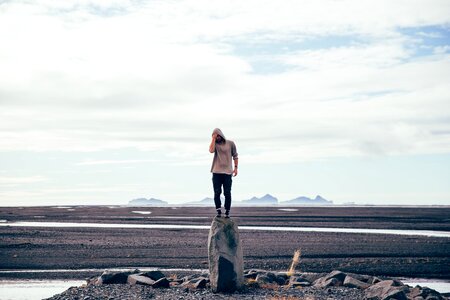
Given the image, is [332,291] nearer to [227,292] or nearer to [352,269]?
[227,292]

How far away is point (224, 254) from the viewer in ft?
62.1

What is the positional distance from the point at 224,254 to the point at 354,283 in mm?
5184

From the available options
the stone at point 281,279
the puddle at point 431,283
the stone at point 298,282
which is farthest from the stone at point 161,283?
the puddle at point 431,283

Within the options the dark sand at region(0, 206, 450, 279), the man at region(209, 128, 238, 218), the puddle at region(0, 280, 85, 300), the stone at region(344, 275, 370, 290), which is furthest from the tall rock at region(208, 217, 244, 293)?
the dark sand at region(0, 206, 450, 279)

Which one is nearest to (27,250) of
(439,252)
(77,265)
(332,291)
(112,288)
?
(77,265)

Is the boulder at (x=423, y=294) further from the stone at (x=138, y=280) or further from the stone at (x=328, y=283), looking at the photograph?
the stone at (x=138, y=280)

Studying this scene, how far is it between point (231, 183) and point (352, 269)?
434 inches

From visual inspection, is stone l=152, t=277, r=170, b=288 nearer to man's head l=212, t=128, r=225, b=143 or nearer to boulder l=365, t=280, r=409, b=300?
man's head l=212, t=128, r=225, b=143

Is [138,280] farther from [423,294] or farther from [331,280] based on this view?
[423,294]

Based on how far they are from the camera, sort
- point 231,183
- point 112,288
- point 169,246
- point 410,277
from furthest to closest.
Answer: point 169,246
point 410,277
point 112,288
point 231,183

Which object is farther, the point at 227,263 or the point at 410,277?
the point at 410,277

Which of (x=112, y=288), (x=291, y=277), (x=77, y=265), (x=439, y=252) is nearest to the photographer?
(x=112, y=288)

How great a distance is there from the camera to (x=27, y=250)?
3512 cm

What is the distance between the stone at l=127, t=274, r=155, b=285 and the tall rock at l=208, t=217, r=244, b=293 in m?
2.61
